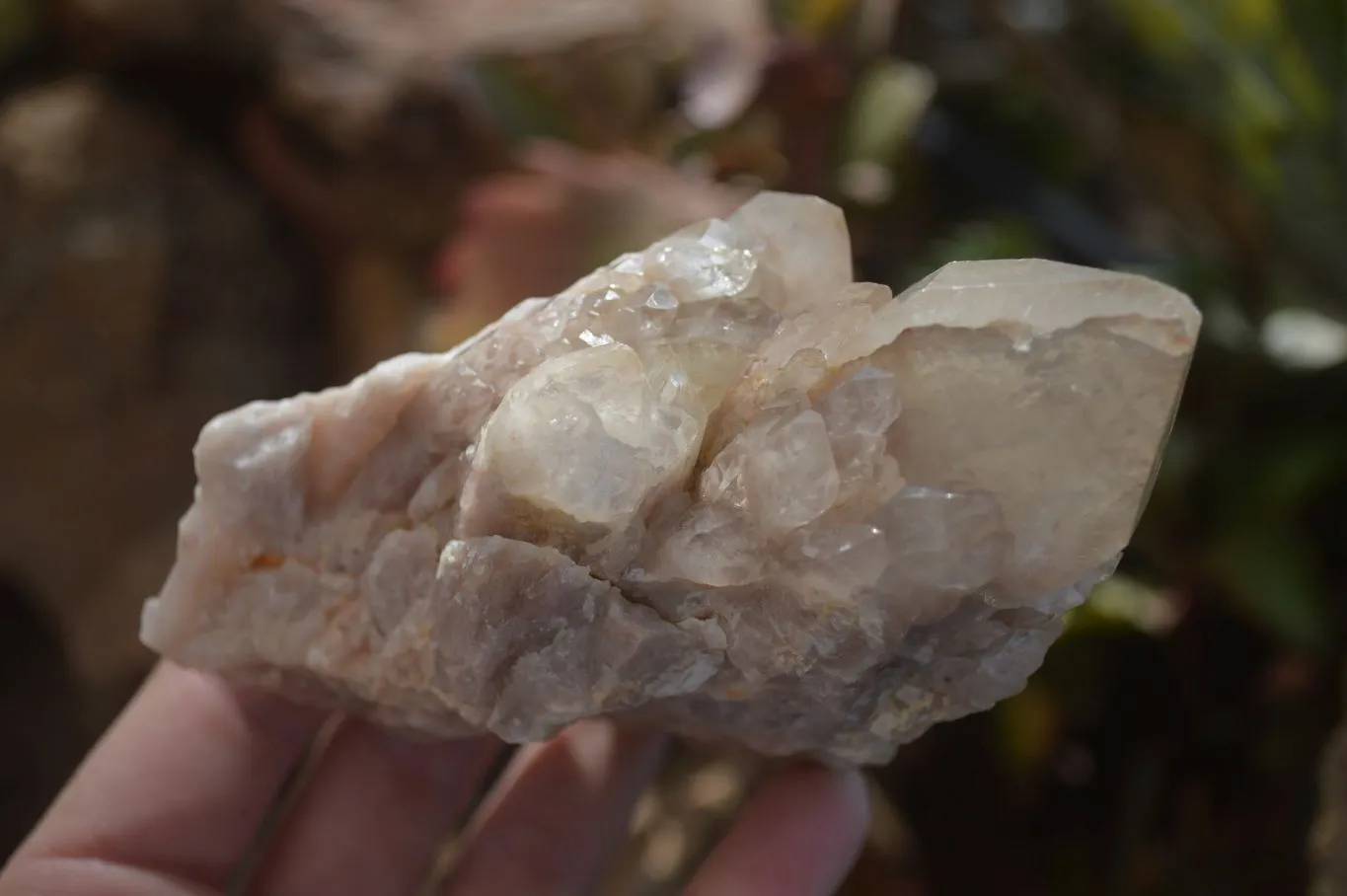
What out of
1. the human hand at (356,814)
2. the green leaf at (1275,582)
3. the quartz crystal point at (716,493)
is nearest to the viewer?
the quartz crystal point at (716,493)

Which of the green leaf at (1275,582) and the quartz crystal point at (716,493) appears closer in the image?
the quartz crystal point at (716,493)

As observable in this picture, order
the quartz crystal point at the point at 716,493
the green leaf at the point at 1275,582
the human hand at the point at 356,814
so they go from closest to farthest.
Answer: the quartz crystal point at the point at 716,493, the human hand at the point at 356,814, the green leaf at the point at 1275,582

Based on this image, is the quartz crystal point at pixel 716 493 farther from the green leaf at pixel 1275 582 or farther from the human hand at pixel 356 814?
the green leaf at pixel 1275 582

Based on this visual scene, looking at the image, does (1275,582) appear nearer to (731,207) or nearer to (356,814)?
(731,207)

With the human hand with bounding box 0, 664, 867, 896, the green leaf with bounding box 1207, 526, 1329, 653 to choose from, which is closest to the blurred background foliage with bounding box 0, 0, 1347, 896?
the green leaf with bounding box 1207, 526, 1329, 653

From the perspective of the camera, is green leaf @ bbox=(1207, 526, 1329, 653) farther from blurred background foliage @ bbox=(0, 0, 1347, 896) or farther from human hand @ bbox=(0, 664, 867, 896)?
human hand @ bbox=(0, 664, 867, 896)

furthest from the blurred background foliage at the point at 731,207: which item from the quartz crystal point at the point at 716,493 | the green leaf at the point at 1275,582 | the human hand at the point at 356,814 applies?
the quartz crystal point at the point at 716,493

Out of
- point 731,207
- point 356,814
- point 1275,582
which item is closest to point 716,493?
point 356,814
